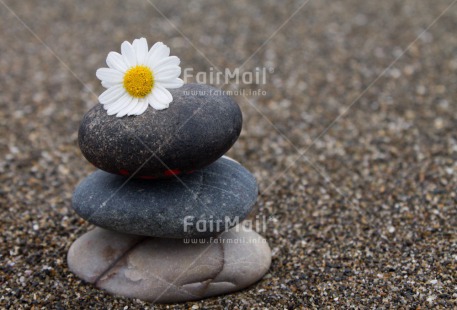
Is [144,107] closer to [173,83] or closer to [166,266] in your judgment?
[173,83]

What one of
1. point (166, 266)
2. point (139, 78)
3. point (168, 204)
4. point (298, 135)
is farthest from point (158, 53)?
point (298, 135)

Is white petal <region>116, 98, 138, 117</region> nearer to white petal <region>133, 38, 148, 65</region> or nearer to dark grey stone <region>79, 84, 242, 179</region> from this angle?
dark grey stone <region>79, 84, 242, 179</region>

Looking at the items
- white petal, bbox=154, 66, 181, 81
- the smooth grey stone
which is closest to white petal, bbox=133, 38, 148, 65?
white petal, bbox=154, 66, 181, 81

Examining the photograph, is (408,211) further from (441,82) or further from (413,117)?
(441,82)

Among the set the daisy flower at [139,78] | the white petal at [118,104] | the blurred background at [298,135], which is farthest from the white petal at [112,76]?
the blurred background at [298,135]

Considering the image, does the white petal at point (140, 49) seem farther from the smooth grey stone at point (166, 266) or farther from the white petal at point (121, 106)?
the smooth grey stone at point (166, 266)

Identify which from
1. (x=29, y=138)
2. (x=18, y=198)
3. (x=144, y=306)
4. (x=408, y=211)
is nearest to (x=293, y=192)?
(x=408, y=211)
